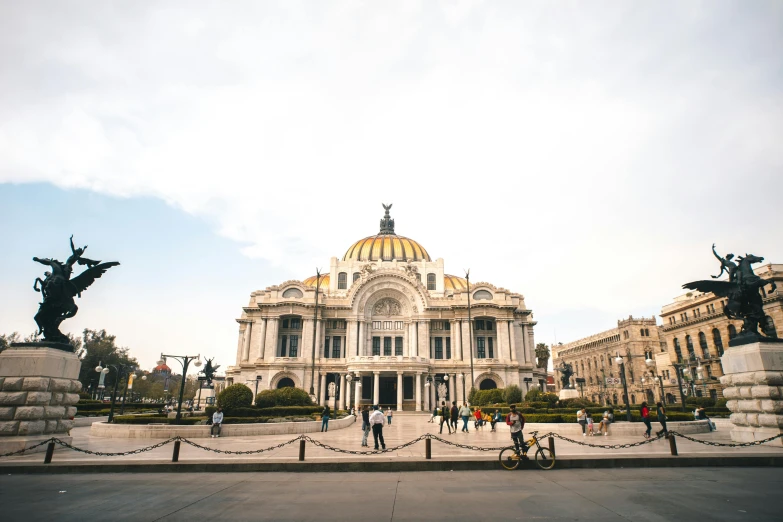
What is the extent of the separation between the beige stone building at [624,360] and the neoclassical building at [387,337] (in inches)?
982

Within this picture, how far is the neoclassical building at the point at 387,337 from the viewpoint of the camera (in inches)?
2272

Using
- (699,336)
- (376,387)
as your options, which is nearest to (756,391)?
(376,387)

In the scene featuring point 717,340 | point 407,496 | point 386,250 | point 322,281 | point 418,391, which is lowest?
point 407,496

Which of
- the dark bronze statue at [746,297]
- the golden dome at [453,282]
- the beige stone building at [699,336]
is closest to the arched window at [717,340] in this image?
the beige stone building at [699,336]

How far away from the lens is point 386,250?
243 feet

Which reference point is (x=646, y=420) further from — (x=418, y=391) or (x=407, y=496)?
(x=418, y=391)

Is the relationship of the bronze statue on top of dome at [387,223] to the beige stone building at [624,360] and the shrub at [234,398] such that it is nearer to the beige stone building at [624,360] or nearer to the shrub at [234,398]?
the beige stone building at [624,360]

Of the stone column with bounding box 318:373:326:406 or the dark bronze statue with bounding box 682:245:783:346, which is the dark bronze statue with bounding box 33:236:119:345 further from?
the stone column with bounding box 318:373:326:406

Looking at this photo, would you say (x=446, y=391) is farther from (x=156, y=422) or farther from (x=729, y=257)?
(x=729, y=257)

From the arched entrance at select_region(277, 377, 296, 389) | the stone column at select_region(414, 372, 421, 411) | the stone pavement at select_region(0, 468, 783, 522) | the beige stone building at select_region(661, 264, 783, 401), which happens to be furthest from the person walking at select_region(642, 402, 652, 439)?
the arched entrance at select_region(277, 377, 296, 389)

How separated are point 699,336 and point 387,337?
44099 mm

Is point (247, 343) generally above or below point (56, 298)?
above

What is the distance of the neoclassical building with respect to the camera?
2272 inches

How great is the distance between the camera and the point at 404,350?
61.4 meters
